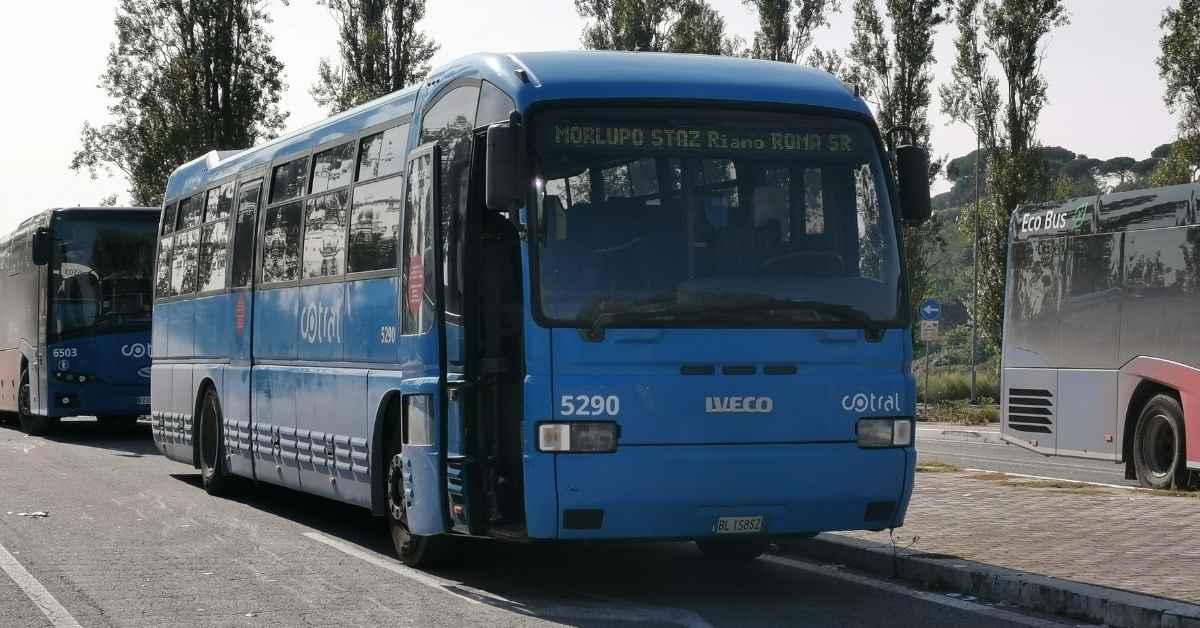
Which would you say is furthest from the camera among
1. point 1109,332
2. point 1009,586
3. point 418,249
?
point 1109,332

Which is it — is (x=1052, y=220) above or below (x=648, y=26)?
below

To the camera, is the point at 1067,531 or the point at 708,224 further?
the point at 1067,531

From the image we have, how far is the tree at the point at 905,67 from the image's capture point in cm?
5341

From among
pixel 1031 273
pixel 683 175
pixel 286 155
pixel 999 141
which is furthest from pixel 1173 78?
pixel 683 175

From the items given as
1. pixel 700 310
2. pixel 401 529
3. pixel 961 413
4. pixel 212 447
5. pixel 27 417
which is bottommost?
pixel 961 413

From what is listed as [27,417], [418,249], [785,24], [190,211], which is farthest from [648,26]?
[418,249]

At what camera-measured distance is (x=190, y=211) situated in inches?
765

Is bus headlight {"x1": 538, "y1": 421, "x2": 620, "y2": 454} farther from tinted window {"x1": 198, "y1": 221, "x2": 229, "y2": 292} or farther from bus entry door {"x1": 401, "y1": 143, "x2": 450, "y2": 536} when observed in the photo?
tinted window {"x1": 198, "y1": 221, "x2": 229, "y2": 292}

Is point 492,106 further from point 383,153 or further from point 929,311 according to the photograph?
point 929,311

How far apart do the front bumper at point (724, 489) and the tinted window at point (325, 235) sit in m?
4.38

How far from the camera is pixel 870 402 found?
1027cm

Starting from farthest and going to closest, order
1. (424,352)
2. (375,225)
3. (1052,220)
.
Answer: (1052,220) < (375,225) < (424,352)

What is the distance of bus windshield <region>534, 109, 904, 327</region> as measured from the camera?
996 cm

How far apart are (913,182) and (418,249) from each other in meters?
3.26
